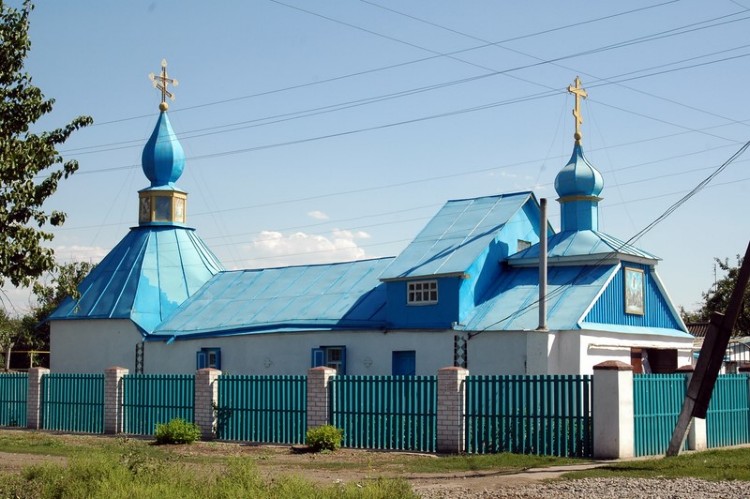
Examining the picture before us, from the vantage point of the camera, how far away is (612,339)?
29078mm

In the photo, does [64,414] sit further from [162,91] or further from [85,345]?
[162,91]

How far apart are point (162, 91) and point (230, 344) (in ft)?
42.2

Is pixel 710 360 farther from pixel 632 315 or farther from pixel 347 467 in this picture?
pixel 632 315

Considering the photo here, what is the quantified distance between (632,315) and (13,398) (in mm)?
18186

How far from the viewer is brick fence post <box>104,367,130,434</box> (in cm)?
2781

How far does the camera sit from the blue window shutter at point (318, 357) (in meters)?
31.5

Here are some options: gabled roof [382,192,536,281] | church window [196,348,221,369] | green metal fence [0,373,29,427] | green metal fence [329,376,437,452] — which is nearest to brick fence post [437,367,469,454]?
green metal fence [329,376,437,452]

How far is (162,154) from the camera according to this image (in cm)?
4097

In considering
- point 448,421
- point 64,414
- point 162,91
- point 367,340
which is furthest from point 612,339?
point 162,91

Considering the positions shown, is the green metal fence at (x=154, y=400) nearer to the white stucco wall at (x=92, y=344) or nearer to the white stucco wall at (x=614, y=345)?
the white stucco wall at (x=92, y=344)

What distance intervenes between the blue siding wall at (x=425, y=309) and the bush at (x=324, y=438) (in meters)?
7.91

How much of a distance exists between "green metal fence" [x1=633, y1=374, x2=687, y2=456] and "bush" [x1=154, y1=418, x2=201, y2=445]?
1002cm

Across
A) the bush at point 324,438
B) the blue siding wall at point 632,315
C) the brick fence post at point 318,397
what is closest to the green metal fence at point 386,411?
the brick fence post at point 318,397

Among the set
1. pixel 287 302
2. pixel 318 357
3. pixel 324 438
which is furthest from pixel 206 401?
pixel 287 302
